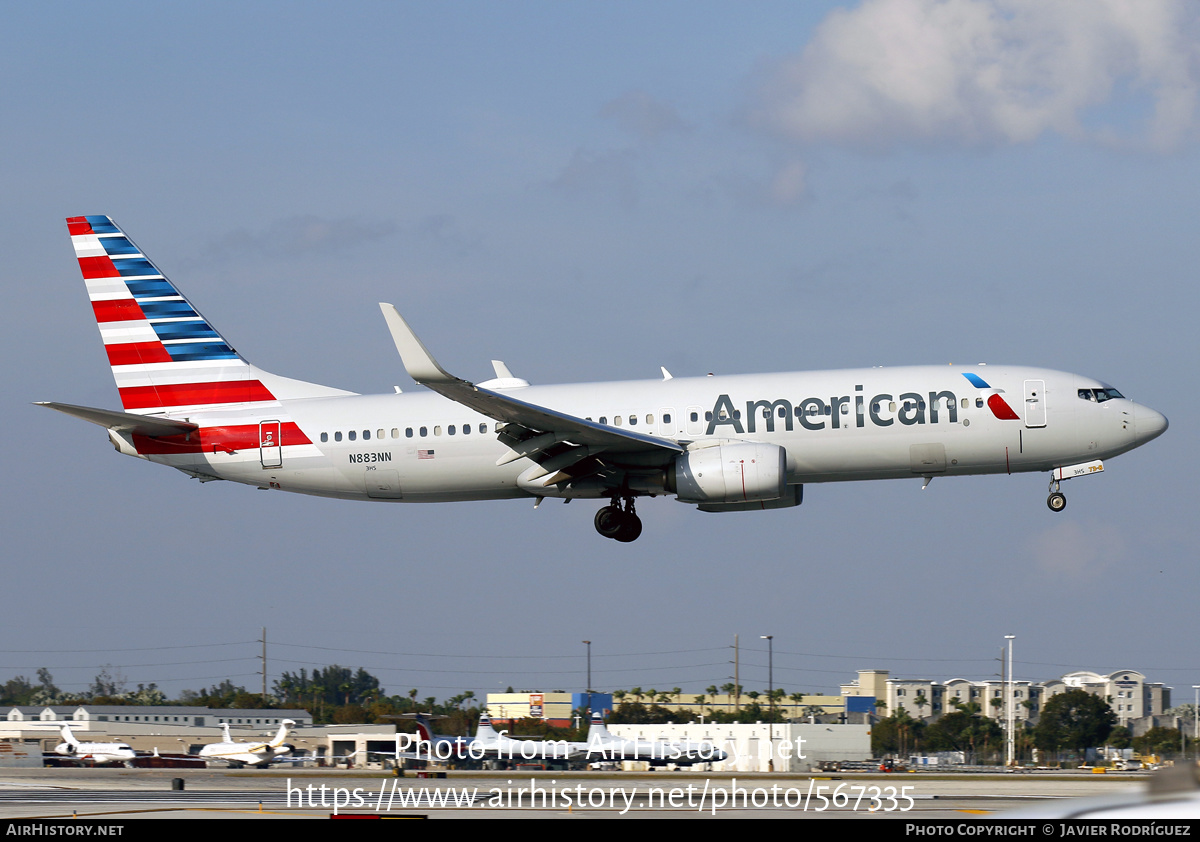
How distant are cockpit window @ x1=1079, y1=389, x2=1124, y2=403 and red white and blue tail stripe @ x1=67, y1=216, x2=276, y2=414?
73.4ft

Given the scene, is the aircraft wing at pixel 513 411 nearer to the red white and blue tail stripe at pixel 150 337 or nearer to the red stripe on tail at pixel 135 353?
the red white and blue tail stripe at pixel 150 337

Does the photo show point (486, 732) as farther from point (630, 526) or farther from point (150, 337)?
point (150, 337)

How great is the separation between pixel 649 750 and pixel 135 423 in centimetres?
1844

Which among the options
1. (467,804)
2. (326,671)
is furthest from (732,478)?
(326,671)

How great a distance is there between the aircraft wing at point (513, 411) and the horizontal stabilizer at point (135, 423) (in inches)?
361

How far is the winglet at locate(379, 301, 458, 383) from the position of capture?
29.6 m

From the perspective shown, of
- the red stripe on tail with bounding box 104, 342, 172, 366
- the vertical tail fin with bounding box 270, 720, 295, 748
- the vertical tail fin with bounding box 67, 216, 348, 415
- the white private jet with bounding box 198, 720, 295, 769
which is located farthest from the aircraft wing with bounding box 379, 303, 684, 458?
the vertical tail fin with bounding box 270, 720, 295, 748

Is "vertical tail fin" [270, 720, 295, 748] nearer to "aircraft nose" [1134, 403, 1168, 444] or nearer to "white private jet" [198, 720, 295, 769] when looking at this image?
"white private jet" [198, 720, 295, 769]

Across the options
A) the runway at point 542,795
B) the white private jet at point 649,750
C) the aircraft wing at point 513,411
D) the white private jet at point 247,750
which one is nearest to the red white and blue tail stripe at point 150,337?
the aircraft wing at point 513,411
